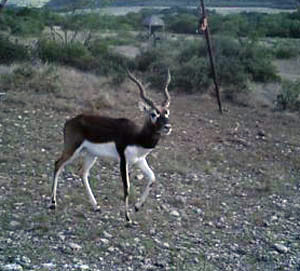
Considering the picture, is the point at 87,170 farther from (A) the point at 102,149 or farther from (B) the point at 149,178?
(B) the point at 149,178

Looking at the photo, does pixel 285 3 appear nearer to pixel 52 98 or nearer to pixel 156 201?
pixel 52 98

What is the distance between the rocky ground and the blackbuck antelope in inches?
22.0

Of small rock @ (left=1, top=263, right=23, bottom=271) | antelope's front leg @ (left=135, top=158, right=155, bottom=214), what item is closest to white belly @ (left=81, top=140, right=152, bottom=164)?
antelope's front leg @ (left=135, top=158, right=155, bottom=214)

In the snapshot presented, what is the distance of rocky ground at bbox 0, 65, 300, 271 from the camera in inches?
305

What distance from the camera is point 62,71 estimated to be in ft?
63.0

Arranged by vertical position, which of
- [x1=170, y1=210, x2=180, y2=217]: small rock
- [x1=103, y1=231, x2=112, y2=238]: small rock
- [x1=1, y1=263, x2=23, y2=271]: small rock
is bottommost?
[x1=170, y1=210, x2=180, y2=217]: small rock

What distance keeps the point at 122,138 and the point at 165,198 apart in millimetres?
1793

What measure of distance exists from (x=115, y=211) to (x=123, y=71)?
10.5 metres

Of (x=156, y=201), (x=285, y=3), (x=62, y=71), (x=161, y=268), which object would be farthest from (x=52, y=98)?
(x=285, y=3)

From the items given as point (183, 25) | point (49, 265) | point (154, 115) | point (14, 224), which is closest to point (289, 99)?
point (154, 115)

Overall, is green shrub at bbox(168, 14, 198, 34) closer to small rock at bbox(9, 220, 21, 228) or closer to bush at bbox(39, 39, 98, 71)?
bush at bbox(39, 39, 98, 71)

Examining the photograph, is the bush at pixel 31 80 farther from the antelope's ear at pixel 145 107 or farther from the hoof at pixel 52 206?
the antelope's ear at pixel 145 107

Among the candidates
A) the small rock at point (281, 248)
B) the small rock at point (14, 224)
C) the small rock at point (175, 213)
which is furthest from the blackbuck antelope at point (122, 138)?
the small rock at point (281, 248)

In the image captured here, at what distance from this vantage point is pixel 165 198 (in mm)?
9984
